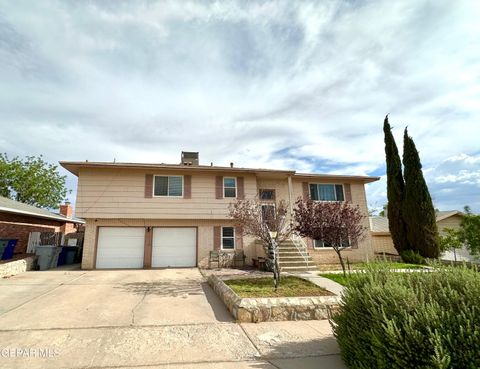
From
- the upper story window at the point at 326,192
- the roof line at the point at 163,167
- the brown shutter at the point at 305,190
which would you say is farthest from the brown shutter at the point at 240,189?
the upper story window at the point at 326,192

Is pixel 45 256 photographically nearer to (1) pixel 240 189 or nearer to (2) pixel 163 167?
(2) pixel 163 167

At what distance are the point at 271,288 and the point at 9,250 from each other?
1583cm

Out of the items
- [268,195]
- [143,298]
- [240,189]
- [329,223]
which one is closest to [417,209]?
[268,195]

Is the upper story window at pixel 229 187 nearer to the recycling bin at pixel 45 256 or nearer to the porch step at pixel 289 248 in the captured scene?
the porch step at pixel 289 248

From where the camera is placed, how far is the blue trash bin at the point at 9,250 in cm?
1434

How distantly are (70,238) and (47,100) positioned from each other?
1187 centimetres

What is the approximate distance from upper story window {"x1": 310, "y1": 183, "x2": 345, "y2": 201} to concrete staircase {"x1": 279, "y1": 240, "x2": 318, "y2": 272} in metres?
4.16

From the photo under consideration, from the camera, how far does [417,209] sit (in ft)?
48.7

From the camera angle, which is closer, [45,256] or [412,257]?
[45,256]

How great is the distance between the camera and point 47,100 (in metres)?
9.66

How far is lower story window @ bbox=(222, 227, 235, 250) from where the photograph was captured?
14547mm

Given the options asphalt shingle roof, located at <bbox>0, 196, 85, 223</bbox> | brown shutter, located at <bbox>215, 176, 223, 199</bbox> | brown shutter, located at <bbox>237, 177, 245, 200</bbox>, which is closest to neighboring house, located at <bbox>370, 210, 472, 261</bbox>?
brown shutter, located at <bbox>237, 177, 245, 200</bbox>

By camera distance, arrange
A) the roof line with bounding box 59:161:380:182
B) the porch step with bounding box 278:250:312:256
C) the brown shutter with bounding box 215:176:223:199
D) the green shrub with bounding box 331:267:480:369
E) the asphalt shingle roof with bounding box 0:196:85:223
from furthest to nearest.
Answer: the brown shutter with bounding box 215:176:223:199, the roof line with bounding box 59:161:380:182, the porch step with bounding box 278:250:312:256, the asphalt shingle roof with bounding box 0:196:85:223, the green shrub with bounding box 331:267:480:369

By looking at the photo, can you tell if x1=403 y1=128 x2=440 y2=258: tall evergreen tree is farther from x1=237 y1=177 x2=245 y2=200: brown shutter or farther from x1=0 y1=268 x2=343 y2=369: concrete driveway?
x1=0 y1=268 x2=343 y2=369: concrete driveway
